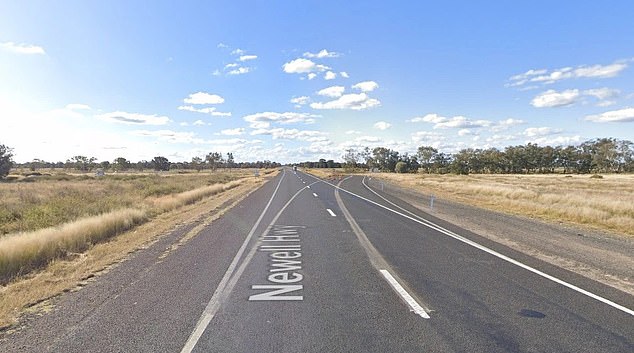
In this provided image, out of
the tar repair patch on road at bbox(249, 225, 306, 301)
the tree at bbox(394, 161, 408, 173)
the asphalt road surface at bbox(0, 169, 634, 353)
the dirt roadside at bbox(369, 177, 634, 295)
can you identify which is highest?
the tree at bbox(394, 161, 408, 173)

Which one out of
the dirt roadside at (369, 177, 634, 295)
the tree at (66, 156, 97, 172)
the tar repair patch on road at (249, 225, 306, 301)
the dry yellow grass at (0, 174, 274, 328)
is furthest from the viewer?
the tree at (66, 156, 97, 172)

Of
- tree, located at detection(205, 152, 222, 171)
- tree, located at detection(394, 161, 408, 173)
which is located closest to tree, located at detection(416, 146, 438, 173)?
tree, located at detection(394, 161, 408, 173)

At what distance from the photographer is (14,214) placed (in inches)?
650

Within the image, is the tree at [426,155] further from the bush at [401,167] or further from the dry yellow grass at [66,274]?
the dry yellow grass at [66,274]

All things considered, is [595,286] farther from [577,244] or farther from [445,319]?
[577,244]

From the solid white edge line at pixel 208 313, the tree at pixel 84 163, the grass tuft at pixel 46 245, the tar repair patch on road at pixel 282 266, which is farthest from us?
the tree at pixel 84 163

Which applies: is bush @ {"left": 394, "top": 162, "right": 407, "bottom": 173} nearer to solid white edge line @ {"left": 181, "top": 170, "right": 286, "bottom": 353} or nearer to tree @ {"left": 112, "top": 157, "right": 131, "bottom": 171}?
tree @ {"left": 112, "top": 157, "right": 131, "bottom": 171}

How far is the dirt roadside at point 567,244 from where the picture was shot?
714 cm

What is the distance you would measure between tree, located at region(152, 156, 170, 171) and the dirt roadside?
5510 inches

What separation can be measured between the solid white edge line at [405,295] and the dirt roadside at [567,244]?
11.7 ft

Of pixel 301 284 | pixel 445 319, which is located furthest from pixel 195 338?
pixel 445 319

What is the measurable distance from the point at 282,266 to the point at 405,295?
2670 mm

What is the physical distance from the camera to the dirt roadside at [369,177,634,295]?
23.4ft

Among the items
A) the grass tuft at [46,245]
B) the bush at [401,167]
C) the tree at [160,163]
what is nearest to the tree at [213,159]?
the tree at [160,163]
